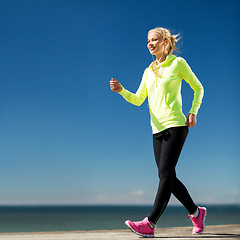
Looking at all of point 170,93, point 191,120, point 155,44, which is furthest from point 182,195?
point 155,44

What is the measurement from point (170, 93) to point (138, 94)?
42 centimetres

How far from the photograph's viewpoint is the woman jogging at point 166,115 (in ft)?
9.54

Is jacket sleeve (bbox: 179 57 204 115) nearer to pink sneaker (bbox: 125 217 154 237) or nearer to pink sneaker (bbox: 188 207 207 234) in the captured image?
pink sneaker (bbox: 188 207 207 234)

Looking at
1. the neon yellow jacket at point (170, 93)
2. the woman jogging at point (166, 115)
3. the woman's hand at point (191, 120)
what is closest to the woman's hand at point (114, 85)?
the woman jogging at point (166, 115)

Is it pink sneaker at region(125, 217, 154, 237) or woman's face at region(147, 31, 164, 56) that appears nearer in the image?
pink sneaker at region(125, 217, 154, 237)

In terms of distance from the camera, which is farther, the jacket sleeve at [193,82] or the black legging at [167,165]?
the jacket sleeve at [193,82]

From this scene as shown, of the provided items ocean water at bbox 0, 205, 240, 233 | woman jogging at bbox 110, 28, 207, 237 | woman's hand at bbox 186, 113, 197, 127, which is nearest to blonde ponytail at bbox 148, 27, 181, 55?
woman jogging at bbox 110, 28, 207, 237

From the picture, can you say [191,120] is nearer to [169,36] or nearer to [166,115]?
[166,115]

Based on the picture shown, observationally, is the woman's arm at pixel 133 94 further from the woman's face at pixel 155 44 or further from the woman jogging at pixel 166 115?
the woman's face at pixel 155 44

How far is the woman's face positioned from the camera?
10.5 feet

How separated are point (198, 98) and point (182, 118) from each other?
269 millimetres

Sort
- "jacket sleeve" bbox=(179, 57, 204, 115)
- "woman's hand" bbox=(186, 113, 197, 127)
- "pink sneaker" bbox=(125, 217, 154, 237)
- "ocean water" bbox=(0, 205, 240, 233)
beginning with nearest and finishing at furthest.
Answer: "pink sneaker" bbox=(125, 217, 154, 237) → "woman's hand" bbox=(186, 113, 197, 127) → "jacket sleeve" bbox=(179, 57, 204, 115) → "ocean water" bbox=(0, 205, 240, 233)

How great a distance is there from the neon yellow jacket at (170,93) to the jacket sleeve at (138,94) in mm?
150

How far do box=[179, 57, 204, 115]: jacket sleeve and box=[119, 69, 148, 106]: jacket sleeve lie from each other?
1.32 feet
